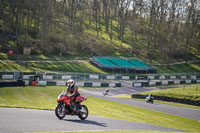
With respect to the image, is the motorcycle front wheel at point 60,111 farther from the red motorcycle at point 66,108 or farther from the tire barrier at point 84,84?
the tire barrier at point 84,84

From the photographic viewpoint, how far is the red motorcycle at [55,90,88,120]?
1509 cm

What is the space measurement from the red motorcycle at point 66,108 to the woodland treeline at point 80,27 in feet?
153

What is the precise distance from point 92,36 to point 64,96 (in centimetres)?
6954

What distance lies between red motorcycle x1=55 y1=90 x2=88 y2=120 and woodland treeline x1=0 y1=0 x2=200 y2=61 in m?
46.6

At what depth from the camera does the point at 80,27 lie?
83812 millimetres

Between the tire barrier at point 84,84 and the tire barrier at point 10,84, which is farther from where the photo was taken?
the tire barrier at point 84,84

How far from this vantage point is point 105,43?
8119cm

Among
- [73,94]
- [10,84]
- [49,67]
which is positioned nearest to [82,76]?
[49,67]

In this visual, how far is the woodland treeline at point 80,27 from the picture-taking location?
2581 inches

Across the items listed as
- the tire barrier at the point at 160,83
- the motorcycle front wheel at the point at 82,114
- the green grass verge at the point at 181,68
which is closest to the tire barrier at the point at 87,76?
the tire barrier at the point at 160,83

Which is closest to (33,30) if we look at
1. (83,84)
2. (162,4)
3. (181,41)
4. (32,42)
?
(32,42)

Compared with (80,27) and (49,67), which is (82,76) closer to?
(49,67)

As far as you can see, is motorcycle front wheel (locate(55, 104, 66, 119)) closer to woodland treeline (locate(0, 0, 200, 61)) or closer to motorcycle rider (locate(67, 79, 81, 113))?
motorcycle rider (locate(67, 79, 81, 113))

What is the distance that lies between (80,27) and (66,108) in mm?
69884
